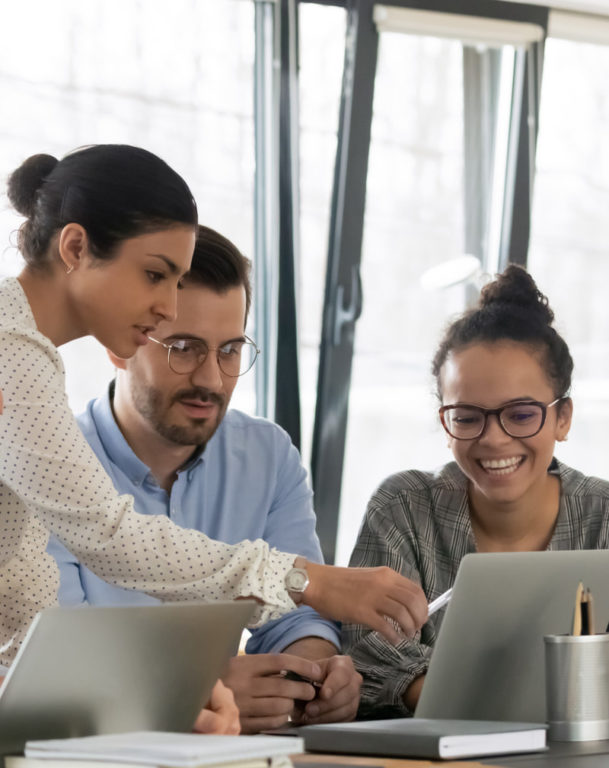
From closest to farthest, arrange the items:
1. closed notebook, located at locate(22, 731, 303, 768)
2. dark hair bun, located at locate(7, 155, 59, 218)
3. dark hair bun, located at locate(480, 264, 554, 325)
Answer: closed notebook, located at locate(22, 731, 303, 768) → dark hair bun, located at locate(7, 155, 59, 218) → dark hair bun, located at locate(480, 264, 554, 325)

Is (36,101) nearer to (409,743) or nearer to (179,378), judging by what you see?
(179,378)

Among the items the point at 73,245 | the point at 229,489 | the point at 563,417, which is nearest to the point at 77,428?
the point at 73,245

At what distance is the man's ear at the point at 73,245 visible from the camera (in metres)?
1.84

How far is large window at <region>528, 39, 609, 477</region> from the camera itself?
4348 mm

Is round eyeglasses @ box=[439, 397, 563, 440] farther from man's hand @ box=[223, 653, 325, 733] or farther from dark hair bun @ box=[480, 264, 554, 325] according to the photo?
man's hand @ box=[223, 653, 325, 733]

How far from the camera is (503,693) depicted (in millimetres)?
1669

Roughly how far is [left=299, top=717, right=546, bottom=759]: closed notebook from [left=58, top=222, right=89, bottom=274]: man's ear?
82cm

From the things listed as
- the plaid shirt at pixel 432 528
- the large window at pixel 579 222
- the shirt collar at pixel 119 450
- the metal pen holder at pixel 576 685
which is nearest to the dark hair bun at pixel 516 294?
the plaid shirt at pixel 432 528

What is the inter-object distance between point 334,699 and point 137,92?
2.53m

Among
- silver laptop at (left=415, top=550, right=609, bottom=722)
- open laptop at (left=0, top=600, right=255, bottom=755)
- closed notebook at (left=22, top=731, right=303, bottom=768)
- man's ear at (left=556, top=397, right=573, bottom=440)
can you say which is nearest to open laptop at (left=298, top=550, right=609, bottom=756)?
silver laptop at (left=415, top=550, right=609, bottom=722)

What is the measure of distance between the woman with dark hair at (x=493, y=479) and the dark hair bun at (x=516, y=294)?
6cm

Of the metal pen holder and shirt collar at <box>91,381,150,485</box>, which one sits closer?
the metal pen holder

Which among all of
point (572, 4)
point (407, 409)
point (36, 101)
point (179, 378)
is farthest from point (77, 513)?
point (572, 4)

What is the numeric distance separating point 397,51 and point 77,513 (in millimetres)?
2954
